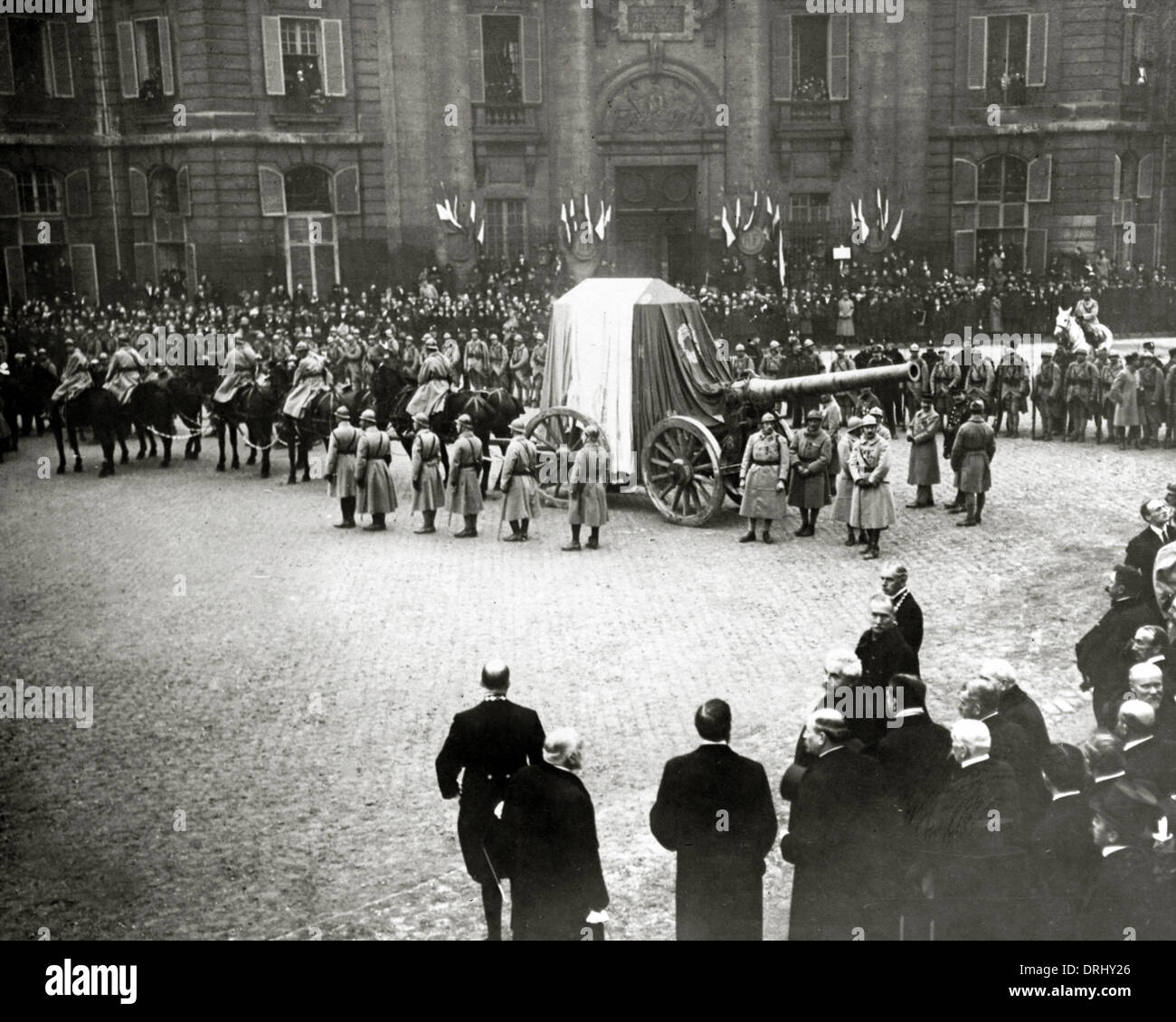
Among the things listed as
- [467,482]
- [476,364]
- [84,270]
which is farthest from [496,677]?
[84,270]

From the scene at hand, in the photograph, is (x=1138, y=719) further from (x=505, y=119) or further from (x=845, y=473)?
(x=505, y=119)

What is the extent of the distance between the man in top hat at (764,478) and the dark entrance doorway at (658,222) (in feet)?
62.5

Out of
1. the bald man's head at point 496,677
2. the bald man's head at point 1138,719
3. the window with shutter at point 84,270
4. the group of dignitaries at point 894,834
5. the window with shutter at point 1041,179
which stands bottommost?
the group of dignitaries at point 894,834

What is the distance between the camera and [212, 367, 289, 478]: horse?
784 inches

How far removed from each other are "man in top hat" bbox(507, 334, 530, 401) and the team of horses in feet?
16.0

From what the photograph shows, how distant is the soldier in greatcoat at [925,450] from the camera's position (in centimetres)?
1653

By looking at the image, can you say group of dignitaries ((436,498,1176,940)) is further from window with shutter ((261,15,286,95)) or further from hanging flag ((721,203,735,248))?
window with shutter ((261,15,286,95))

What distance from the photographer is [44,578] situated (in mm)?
14156

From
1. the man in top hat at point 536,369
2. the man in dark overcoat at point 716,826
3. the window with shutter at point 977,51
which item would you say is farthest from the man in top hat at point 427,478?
the window with shutter at point 977,51

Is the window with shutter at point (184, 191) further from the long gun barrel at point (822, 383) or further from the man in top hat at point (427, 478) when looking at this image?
the long gun barrel at point (822, 383)

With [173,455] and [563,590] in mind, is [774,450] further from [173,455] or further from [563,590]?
[173,455]

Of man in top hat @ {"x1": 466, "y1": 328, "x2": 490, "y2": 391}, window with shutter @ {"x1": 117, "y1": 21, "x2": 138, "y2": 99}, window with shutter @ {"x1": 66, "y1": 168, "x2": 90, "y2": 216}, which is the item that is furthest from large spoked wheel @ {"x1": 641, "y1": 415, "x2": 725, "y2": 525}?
window with shutter @ {"x1": 66, "y1": 168, "x2": 90, "y2": 216}

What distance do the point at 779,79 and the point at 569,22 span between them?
543cm

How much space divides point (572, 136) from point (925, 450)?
18947 mm
